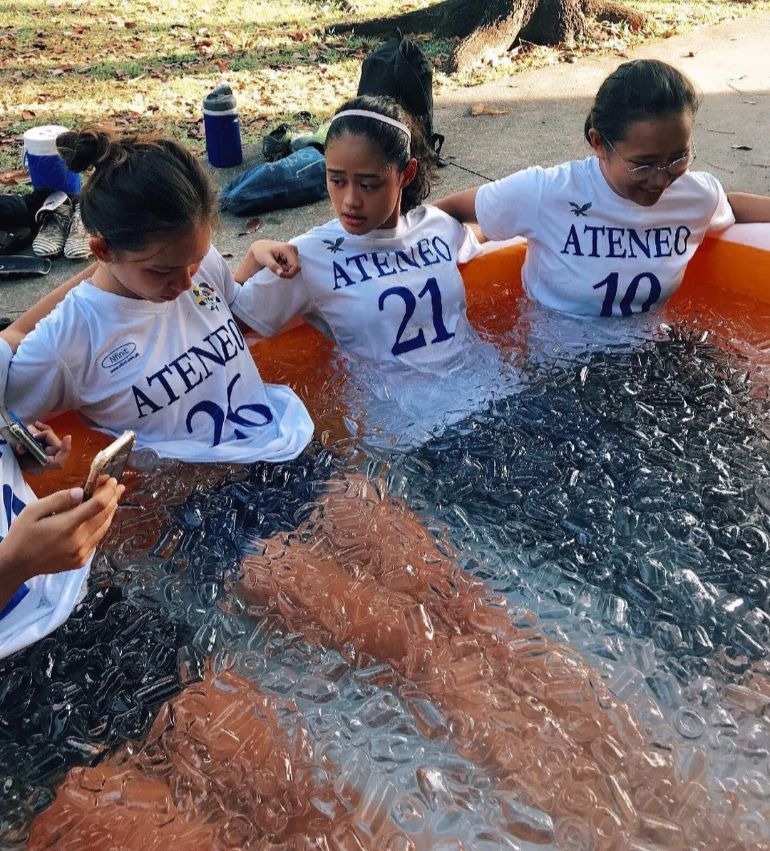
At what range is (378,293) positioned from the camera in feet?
8.78

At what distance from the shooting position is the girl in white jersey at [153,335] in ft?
6.39

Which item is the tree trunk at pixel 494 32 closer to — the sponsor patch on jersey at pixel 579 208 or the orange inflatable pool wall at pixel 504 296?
the orange inflatable pool wall at pixel 504 296

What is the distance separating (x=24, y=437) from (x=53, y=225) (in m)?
2.59

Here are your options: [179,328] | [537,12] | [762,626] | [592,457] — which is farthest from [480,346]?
[537,12]

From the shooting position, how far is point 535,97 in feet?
19.7

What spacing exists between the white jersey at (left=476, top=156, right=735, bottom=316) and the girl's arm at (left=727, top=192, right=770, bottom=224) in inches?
8.5

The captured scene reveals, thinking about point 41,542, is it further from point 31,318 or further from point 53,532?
point 31,318

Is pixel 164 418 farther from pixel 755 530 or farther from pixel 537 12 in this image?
pixel 537 12

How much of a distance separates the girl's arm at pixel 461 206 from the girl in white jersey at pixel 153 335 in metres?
0.87

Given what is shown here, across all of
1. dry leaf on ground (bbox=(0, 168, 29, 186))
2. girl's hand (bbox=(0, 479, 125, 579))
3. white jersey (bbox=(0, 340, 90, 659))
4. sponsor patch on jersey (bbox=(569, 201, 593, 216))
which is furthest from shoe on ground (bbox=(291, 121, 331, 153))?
girl's hand (bbox=(0, 479, 125, 579))

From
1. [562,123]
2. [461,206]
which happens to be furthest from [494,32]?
[461,206]

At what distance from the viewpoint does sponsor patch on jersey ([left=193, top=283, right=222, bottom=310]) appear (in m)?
2.32

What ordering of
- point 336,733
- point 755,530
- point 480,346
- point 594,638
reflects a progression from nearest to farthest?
point 336,733
point 594,638
point 755,530
point 480,346

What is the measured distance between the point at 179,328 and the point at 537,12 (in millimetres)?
5783
